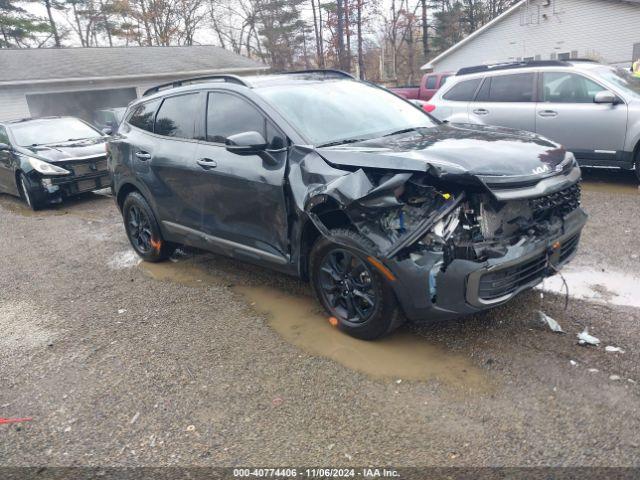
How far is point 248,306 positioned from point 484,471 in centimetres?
254

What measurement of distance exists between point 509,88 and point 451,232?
20.1 ft

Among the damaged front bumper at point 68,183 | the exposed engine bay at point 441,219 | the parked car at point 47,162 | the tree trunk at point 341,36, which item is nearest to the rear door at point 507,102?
the exposed engine bay at point 441,219

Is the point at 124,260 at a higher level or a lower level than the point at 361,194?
lower

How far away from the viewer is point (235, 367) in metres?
3.57

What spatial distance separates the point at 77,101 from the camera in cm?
2264

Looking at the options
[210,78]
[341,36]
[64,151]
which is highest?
[341,36]

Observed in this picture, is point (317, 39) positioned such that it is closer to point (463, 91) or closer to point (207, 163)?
point (463, 91)

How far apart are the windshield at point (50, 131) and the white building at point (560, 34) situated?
2162cm

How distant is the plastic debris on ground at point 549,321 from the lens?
3.63 meters

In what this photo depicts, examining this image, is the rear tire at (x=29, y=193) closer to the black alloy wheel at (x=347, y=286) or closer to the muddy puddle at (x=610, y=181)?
the black alloy wheel at (x=347, y=286)

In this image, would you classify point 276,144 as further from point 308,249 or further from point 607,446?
point 607,446

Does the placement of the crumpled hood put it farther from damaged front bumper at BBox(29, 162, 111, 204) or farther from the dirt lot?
damaged front bumper at BBox(29, 162, 111, 204)

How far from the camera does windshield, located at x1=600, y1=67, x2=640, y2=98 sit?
7.37 meters

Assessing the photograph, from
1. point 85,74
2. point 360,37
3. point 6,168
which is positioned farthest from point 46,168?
point 360,37
